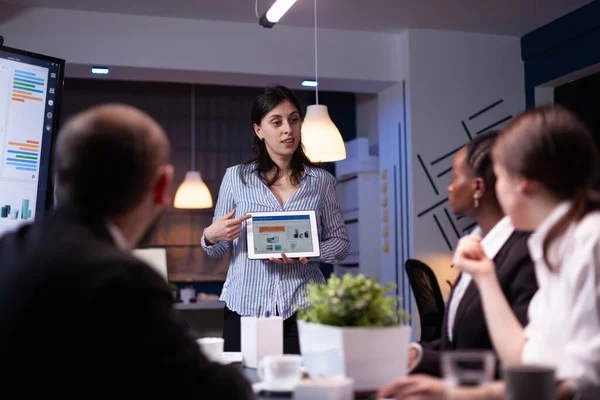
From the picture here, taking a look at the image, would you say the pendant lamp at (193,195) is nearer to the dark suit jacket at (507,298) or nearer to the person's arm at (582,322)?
the dark suit jacket at (507,298)

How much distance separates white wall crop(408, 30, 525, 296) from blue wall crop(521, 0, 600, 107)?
0.14 metres

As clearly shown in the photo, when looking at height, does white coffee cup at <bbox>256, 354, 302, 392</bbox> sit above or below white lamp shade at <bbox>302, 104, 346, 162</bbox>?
below

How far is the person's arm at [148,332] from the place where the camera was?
983 mm

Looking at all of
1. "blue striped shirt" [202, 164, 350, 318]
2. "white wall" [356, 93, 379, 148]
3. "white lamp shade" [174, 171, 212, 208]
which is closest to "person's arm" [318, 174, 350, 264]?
"blue striped shirt" [202, 164, 350, 318]

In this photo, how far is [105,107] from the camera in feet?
3.86

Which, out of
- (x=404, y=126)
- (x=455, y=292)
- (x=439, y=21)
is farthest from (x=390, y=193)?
(x=455, y=292)

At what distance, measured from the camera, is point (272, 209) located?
9.60ft

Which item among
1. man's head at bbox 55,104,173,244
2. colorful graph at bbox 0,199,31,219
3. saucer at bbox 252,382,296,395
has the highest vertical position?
colorful graph at bbox 0,199,31,219

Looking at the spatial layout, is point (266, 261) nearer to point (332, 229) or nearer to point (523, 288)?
point (332, 229)

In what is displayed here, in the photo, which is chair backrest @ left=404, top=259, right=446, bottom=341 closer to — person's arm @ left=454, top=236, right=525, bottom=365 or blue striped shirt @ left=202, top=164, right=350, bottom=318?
blue striped shirt @ left=202, top=164, right=350, bottom=318

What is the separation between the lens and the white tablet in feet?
9.18

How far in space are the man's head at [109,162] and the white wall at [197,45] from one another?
453 cm

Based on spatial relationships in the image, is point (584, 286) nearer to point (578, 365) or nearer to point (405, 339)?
point (578, 365)

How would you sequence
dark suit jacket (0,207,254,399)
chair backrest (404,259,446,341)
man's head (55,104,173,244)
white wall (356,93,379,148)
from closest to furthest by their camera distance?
1. dark suit jacket (0,207,254,399)
2. man's head (55,104,173,244)
3. chair backrest (404,259,446,341)
4. white wall (356,93,379,148)
